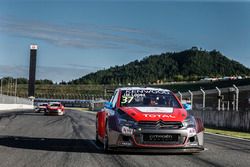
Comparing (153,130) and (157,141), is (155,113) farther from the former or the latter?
(157,141)

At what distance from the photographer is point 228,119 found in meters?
25.2

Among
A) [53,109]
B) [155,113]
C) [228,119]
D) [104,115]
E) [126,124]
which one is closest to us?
[126,124]

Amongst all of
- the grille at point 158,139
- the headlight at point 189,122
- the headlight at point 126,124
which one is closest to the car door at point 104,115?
the headlight at point 126,124

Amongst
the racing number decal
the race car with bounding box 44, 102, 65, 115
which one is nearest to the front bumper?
the racing number decal

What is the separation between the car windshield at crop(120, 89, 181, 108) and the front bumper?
126 cm

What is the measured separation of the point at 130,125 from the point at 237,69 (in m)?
172

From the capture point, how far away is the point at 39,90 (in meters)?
167

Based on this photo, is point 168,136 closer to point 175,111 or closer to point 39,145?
point 175,111

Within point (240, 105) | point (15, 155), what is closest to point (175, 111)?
point (15, 155)

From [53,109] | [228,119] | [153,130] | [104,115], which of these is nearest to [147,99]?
[104,115]

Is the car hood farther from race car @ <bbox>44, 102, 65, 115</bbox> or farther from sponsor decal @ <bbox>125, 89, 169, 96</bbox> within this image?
race car @ <bbox>44, 102, 65, 115</bbox>

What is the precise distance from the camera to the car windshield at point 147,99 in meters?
11.2

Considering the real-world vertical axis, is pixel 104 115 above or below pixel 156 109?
below

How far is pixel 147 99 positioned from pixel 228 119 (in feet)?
48.2
